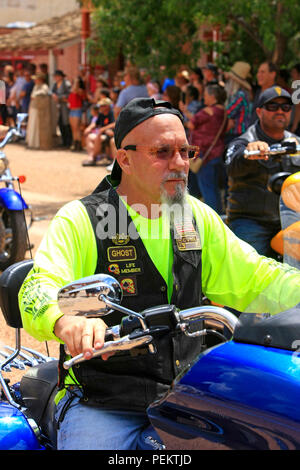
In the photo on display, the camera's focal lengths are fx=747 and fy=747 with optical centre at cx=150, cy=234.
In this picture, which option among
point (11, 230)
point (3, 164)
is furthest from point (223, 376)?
point (3, 164)

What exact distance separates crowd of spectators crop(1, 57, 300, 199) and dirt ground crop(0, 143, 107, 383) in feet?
1.91

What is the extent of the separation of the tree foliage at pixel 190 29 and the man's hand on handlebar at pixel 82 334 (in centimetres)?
884

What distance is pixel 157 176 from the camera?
244 centimetres

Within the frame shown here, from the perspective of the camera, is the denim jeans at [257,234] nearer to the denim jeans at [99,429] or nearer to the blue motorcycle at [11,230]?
the denim jeans at [99,429]

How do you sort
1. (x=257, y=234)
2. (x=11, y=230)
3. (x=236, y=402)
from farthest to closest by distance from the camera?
(x=11, y=230) → (x=257, y=234) → (x=236, y=402)

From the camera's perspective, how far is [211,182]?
9.21 metres

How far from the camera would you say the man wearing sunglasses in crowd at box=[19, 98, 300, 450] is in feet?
7.22

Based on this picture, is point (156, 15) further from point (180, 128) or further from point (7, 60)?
point (7, 60)

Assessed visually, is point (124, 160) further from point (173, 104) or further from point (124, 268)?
point (173, 104)

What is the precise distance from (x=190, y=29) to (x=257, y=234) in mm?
9527

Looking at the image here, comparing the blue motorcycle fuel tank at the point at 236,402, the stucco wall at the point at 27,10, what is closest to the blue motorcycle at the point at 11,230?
Answer: the blue motorcycle fuel tank at the point at 236,402

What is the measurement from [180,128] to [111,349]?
2.94 ft

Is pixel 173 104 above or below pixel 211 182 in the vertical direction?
above
